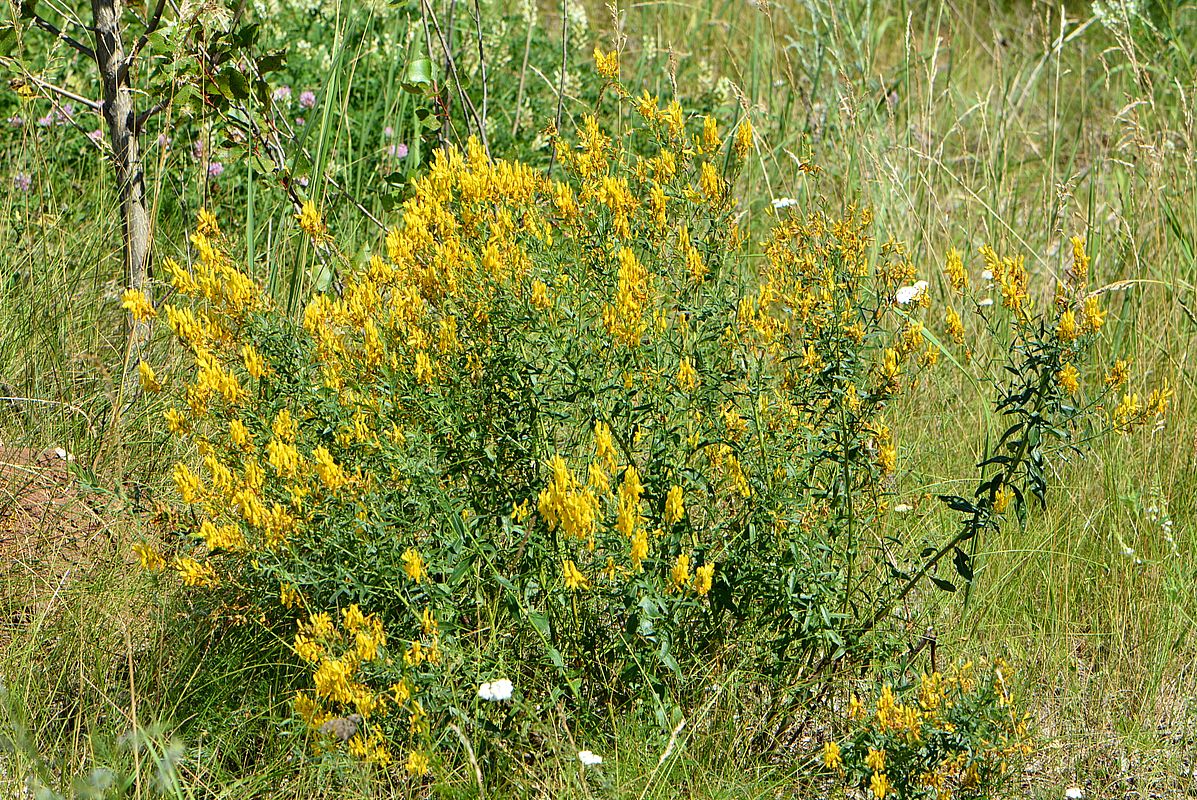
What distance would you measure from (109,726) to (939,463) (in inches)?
83.1

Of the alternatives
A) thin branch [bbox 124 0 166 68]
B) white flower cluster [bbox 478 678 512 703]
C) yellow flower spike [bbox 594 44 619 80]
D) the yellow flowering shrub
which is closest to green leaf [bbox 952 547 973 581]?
Result: the yellow flowering shrub

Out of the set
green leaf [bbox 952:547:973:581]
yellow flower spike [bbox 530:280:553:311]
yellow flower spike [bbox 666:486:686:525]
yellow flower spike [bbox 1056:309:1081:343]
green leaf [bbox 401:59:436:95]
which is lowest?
green leaf [bbox 952:547:973:581]

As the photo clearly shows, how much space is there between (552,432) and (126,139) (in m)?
1.69

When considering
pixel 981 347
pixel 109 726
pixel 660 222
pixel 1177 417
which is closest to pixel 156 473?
pixel 109 726

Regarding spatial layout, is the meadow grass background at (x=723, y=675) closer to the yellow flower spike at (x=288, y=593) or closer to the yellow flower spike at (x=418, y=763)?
the yellow flower spike at (x=418, y=763)

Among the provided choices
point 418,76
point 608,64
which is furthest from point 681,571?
point 418,76

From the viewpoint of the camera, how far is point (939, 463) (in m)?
3.44

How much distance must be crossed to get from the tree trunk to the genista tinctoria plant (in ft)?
3.59

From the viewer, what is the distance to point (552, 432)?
7.75 feet

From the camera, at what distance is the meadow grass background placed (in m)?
2.36

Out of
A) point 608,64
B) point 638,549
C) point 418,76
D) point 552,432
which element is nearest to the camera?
point 638,549

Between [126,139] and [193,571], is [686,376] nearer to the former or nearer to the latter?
[193,571]

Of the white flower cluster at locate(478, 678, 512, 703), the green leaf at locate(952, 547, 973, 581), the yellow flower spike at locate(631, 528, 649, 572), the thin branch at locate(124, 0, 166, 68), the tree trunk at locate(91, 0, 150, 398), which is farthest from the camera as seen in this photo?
the tree trunk at locate(91, 0, 150, 398)

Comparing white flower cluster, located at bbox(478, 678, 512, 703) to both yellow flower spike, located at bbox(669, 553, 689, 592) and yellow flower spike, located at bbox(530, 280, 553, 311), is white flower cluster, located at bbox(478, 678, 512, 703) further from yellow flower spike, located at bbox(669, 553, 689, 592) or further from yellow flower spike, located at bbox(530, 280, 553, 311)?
yellow flower spike, located at bbox(530, 280, 553, 311)
